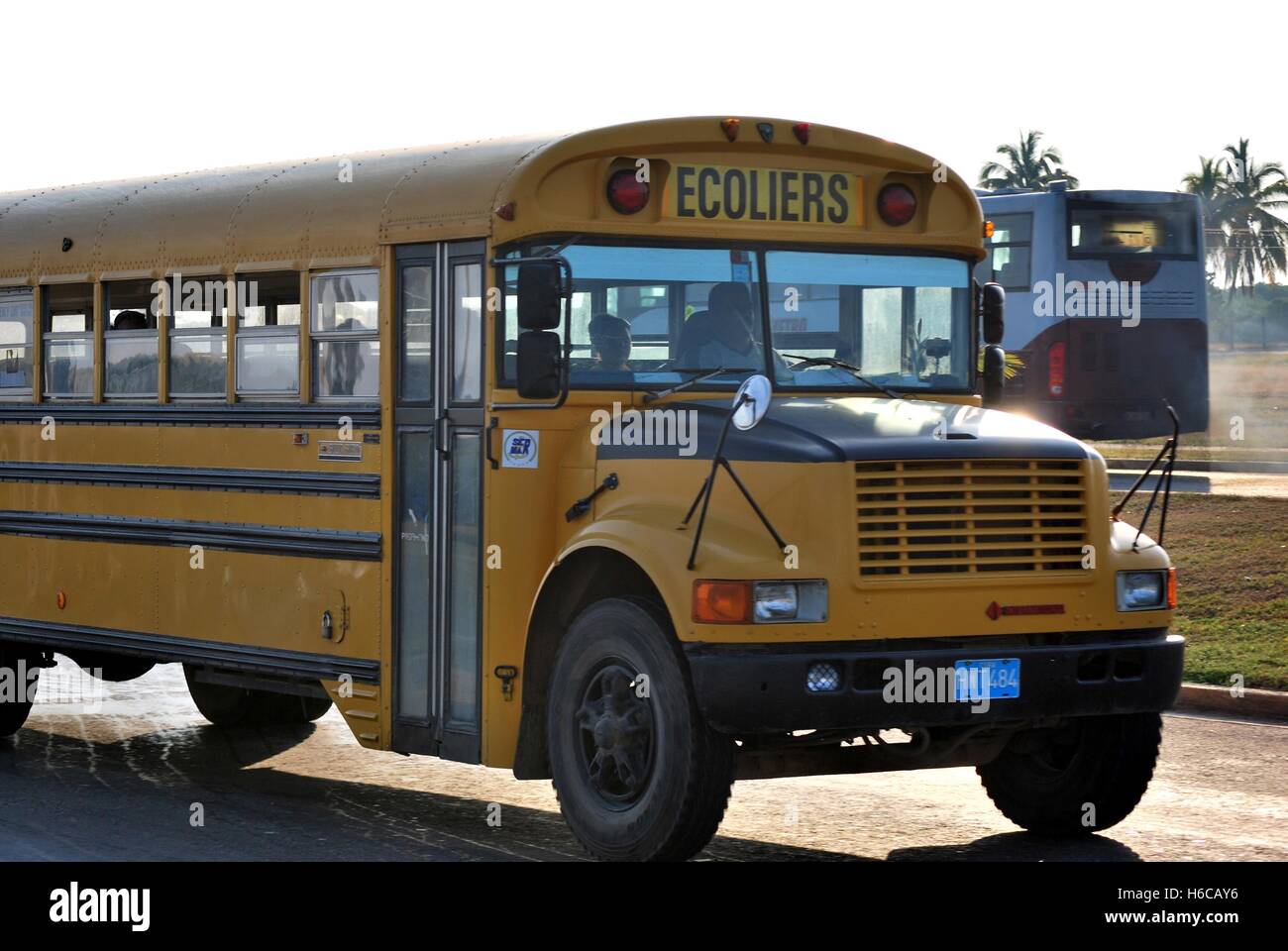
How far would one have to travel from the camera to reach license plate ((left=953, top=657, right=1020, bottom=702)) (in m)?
6.96

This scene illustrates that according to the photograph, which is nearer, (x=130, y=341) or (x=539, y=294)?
(x=539, y=294)

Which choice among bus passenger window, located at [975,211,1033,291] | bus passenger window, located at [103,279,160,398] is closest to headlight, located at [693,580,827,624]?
bus passenger window, located at [103,279,160,398]

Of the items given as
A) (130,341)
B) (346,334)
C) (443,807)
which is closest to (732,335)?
(346,334)

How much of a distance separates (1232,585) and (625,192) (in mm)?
7965

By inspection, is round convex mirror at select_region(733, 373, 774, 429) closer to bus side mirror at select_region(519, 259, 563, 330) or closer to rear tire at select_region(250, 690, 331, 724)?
bus side mirror at select_region(519, 259, 563, 330)

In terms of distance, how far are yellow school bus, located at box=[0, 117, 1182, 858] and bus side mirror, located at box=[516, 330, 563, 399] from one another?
0.02 metres

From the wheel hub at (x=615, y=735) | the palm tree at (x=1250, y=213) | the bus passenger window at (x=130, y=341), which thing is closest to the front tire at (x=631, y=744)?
the wheel hub at (x=615, y=735)

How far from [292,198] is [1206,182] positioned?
7983 centimetres

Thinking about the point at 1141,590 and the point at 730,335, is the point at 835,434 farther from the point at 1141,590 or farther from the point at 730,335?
the point at 1141,590

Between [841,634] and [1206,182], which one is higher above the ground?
[1206,182]

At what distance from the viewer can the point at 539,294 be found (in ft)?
24.0
